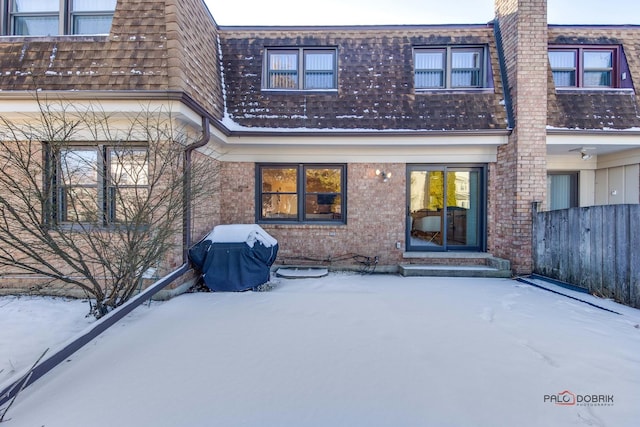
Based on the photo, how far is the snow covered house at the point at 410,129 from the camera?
23.5 feet

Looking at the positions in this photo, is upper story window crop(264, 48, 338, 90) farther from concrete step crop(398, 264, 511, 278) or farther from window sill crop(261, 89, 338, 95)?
concrete step crop(398, 264, 511, 278)

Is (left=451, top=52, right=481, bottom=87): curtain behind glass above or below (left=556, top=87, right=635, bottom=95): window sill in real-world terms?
above

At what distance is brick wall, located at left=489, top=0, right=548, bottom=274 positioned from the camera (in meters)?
7.06

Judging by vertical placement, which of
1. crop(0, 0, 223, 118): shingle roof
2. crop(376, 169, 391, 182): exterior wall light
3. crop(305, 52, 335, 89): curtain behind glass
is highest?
crop(305, 52, 335, 89): curtain behind glass

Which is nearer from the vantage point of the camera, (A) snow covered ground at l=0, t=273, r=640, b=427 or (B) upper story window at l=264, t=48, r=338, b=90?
(A) snow covered ground at l=0, t=273, r=640, b=427

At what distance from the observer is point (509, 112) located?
7445mm

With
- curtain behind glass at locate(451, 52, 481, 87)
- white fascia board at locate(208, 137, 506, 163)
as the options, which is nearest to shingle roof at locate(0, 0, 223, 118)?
white fascia board at locate(208, 137, 506, 163)

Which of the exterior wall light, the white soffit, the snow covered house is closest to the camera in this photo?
the snow covered house

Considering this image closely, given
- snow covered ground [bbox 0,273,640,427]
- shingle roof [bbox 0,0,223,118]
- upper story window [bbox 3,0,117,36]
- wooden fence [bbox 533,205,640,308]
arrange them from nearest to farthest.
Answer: snow covered ground [bbox 0,273,640,427] < wooden fence [bbox 533,205,640,308] < shingle roof [bbox 0,0,223,118] < upper story window [bbox 3,0,117,36]

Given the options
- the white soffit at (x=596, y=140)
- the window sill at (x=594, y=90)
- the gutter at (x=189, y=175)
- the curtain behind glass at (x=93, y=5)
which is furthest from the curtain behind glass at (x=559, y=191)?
the curtain behind glass at (x=93, y=5)

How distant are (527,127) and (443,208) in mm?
2527

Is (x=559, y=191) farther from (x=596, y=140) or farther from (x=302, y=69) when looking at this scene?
(x=302, y=69)

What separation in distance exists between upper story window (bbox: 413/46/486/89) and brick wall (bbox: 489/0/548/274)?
3.42ft

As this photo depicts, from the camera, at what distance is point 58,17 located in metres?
6.11
